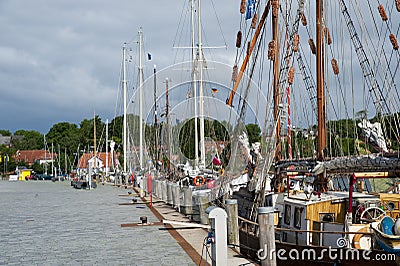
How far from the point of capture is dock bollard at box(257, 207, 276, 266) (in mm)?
12664

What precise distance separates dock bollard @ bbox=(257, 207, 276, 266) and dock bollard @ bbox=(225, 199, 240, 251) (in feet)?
11.9

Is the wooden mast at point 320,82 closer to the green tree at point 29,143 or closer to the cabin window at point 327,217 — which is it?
the cabin window at point 327,217

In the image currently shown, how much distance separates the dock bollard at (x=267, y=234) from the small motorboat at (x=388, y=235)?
2538mm

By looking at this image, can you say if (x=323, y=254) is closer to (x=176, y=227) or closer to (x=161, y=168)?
(x=176, y=227)

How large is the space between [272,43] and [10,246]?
11.7 meters

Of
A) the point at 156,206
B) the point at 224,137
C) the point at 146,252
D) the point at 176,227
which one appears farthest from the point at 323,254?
the point at 224,137

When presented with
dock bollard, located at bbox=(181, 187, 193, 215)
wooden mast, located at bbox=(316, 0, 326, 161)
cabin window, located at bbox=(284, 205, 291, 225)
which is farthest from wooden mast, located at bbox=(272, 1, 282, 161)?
dock bollard, located at bbox=(181, 187, 193, 215)

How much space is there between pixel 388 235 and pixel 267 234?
110 inches

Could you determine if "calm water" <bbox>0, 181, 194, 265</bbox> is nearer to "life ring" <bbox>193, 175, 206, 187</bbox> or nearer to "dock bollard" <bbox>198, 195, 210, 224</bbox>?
"dock bollard" <bbox>198, 195, 210, 224</bbox>

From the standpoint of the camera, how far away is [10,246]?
17609mm

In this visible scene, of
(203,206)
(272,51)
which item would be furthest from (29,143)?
(272,51)

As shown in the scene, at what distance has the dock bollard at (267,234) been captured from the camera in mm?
12664

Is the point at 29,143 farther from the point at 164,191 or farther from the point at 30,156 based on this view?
the point at 164,191

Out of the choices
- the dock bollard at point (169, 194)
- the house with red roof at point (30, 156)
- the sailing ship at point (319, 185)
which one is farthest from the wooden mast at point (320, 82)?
the house with red roof at point (30, 156)
